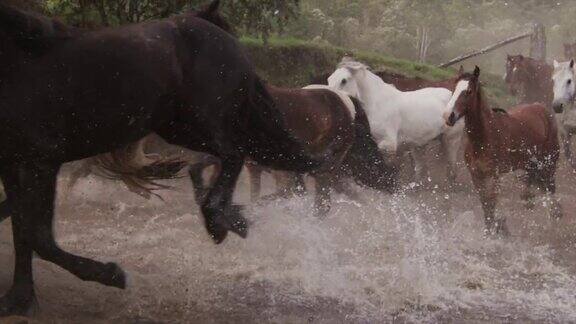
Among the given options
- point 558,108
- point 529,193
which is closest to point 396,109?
point 529,193

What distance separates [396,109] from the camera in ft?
28.1

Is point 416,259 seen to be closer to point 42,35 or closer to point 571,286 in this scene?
point 571,286

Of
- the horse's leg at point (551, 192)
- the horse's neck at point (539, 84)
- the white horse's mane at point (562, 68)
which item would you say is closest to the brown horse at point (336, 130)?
the horse's leg at point (551, 192)

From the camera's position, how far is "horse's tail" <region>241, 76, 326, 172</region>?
4.91 m

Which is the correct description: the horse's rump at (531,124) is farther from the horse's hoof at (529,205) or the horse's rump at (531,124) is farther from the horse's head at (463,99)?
the horse's hoof at (529,205)

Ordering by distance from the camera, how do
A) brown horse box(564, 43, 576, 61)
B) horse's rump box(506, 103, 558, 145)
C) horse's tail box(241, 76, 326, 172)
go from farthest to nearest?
brown horse box(564, 43, 576, 61) < horse's rump box(506, 103, 558, 145) < horse's tail box(241, 76, 326, 172)

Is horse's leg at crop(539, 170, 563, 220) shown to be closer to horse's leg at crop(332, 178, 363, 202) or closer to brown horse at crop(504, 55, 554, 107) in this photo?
horse's leg at crop(332, 178, 363, 202)

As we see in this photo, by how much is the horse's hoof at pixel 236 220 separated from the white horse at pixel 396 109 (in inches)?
144

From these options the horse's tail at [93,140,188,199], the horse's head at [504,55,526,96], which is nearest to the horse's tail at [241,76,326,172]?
the horse's tail at [93,140,188,199]

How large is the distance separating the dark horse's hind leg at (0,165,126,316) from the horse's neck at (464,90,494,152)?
412 cm

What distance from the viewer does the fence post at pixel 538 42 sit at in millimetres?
16750

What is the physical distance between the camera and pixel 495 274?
590 cm

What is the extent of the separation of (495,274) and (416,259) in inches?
24.3

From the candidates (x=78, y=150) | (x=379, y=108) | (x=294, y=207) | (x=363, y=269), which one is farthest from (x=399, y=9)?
(x=78, y=150)
